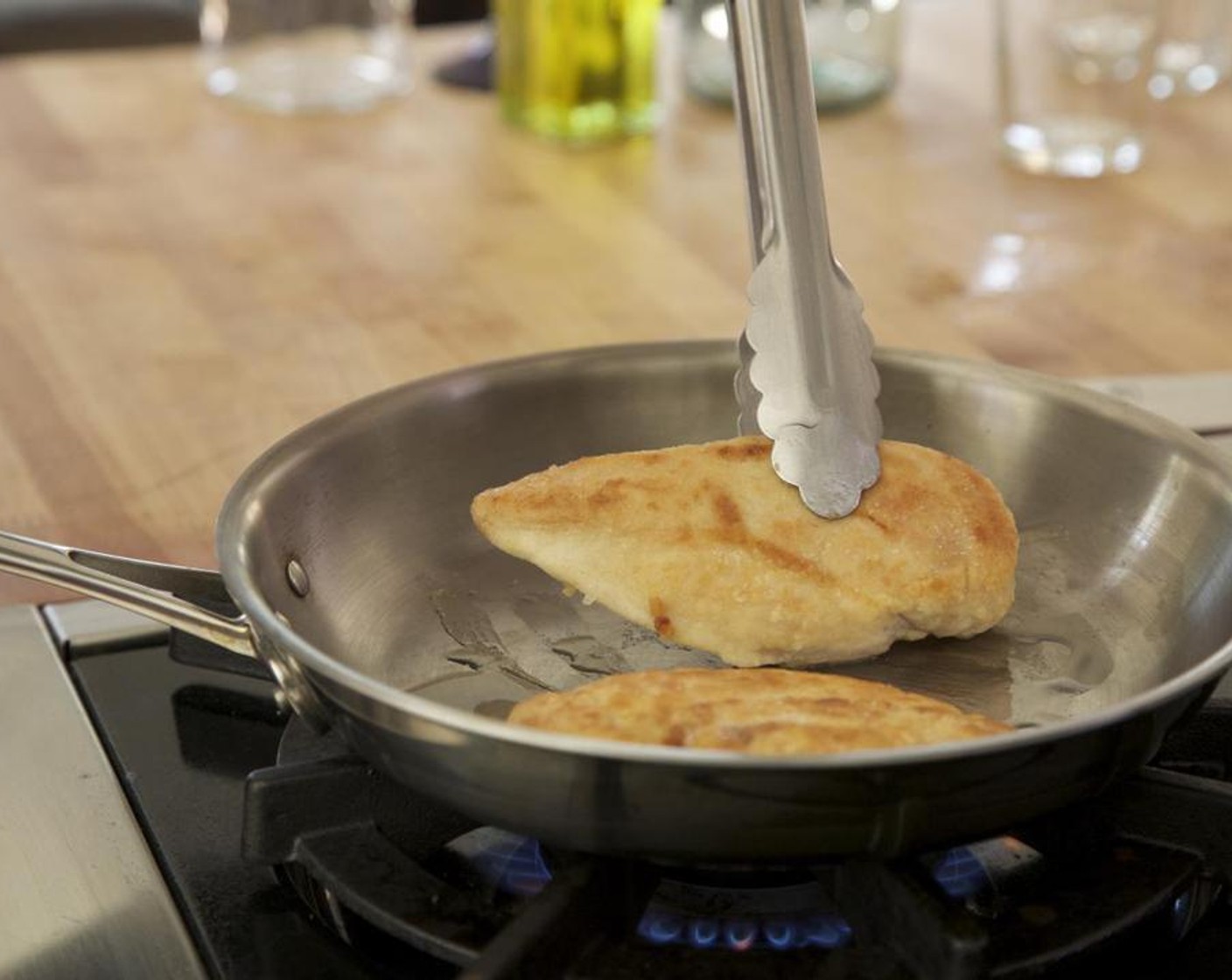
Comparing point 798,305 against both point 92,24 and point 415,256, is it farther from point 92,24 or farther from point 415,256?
point 92,24

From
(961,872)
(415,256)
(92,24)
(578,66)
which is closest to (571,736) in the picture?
(961,872)

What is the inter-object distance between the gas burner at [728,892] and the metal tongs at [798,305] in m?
0.15

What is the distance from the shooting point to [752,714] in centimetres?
59

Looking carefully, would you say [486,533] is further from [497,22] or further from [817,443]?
[497,22]

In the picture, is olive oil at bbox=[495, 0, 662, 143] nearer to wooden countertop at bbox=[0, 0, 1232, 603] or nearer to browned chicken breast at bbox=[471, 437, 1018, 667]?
wooden countertop at bbox=[0, 0, 1232, 603]

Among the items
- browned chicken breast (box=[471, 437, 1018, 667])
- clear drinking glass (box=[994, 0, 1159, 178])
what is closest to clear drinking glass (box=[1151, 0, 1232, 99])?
clear drinking glass (box=[994, 0, 1159, 178])

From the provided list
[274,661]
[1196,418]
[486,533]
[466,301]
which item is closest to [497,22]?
[466,301]

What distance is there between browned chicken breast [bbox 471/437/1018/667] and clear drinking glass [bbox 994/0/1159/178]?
2.51ft

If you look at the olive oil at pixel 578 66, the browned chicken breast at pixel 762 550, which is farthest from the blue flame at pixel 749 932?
the olive oil at pixel 578 66

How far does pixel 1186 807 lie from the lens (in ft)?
2.06

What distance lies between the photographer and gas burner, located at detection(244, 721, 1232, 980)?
554 mm

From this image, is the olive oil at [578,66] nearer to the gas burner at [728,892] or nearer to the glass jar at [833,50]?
the glass jar at [833,50]

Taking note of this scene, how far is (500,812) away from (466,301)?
0.68 metres

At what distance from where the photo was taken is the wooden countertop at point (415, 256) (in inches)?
41.7
